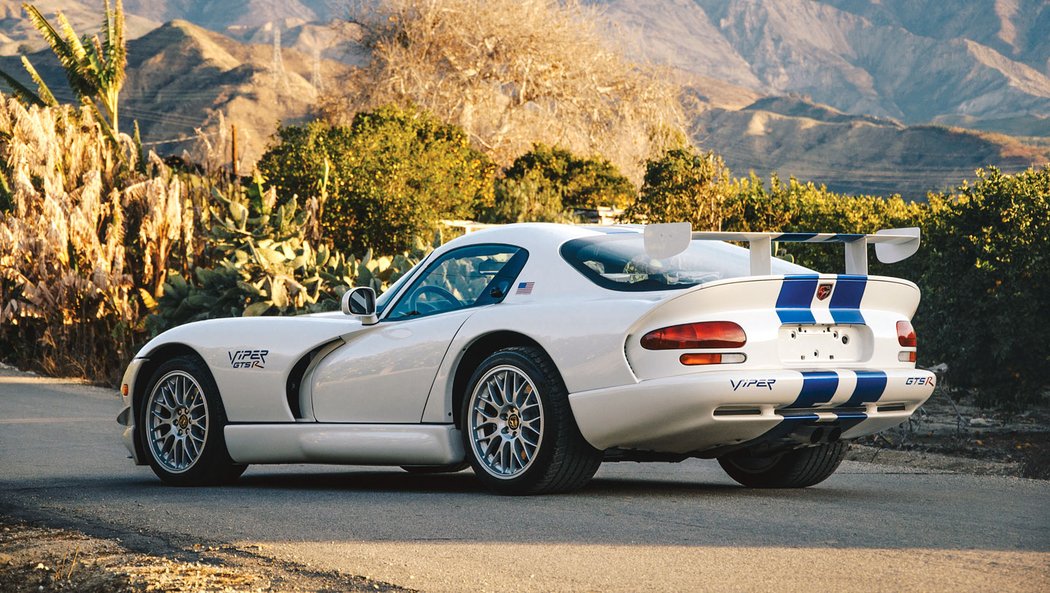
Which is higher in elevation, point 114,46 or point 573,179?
point 114,46

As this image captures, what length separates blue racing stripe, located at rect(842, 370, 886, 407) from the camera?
293 inches

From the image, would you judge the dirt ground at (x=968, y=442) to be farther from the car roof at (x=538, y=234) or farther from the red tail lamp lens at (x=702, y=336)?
the red tail lamp lens at (x=702, y=336)

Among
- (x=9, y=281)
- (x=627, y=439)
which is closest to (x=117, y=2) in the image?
(x=9, y=281)

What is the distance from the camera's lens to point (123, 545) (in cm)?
630

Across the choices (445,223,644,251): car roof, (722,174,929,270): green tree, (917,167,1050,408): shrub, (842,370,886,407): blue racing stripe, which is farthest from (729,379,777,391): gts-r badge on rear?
(722,174,929,270): green tree

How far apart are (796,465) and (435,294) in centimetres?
228

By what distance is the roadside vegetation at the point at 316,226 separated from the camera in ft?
46.6

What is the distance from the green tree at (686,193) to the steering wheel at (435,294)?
13165mm

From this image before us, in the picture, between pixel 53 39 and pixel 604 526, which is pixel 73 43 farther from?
pixel 604 526

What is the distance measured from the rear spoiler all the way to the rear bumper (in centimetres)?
62

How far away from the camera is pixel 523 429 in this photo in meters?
7.52

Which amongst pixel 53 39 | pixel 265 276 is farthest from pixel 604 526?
pixel 53 39

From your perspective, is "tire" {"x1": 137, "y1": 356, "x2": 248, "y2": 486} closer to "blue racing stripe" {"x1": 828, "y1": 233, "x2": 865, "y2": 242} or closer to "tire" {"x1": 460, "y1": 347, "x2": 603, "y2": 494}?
"tire" {"x1": 460, "y1": 347, "x2": 603, "y2": 494}

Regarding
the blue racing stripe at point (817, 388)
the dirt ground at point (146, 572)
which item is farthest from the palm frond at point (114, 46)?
the dirt ground at point (146, 572)
